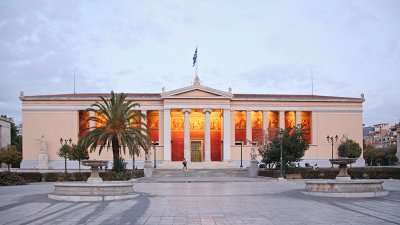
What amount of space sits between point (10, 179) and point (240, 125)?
38396 millimetres

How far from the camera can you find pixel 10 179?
32.8m

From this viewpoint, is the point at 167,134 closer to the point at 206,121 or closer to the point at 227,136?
the point at 206,121

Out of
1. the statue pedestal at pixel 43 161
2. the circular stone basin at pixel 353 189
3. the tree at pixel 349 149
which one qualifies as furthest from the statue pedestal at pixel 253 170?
the statue pedestal at pixel 43 161

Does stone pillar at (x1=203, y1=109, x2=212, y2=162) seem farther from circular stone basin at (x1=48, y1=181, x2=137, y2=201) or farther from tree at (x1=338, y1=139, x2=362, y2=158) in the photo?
circular stone basin at (x1=48, y1=181, x2=137, y2=201)

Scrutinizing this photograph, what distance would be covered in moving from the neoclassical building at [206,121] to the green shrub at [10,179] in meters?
29.1

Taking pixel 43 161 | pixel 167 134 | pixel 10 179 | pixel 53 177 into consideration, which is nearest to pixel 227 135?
pixel 167 134

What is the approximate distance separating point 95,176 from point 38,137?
142ft

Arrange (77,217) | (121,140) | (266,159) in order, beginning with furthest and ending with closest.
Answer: (266,159)
(121,140)
(77,217)

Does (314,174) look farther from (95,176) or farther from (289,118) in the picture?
(289,118)

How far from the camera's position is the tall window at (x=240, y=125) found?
6638 cm

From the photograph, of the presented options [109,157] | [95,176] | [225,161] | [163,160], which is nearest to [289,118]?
[225,161]

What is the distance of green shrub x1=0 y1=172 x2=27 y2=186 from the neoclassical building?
29.1 meters

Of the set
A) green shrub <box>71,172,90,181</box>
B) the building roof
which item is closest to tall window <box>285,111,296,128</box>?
the building roof

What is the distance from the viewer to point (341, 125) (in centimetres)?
6669
